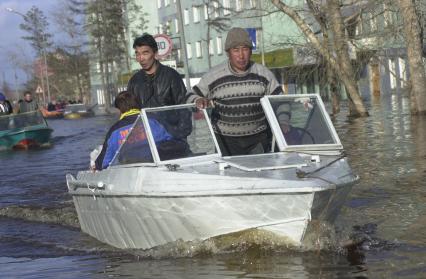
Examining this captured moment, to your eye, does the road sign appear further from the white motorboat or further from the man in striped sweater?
the man in striped sweater

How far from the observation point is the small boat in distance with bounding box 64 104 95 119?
217 ft

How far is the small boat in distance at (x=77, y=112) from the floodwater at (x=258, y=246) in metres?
50.3

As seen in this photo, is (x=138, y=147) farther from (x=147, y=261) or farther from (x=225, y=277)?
(x=225, y=277)

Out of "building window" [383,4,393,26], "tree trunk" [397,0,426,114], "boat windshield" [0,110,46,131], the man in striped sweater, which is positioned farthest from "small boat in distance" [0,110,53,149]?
the man in striped sweater

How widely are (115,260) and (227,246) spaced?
49.1 inches

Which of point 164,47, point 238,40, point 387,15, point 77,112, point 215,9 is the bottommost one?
point 77,112

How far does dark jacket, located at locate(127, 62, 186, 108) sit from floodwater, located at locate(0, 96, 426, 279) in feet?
5.10

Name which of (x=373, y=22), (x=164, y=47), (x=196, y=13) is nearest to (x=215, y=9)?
(x=196, y=13)

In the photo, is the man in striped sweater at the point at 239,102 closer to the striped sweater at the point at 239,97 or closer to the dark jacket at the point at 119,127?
the striped sweater at the point at 239,97

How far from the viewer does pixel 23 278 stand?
7953 mm

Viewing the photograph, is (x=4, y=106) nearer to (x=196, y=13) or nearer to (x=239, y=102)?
(x=239, y=102)

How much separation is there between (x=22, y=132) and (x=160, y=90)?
70.0ft

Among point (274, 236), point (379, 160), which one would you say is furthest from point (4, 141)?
point (274, 236)

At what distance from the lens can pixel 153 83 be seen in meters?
9.09
